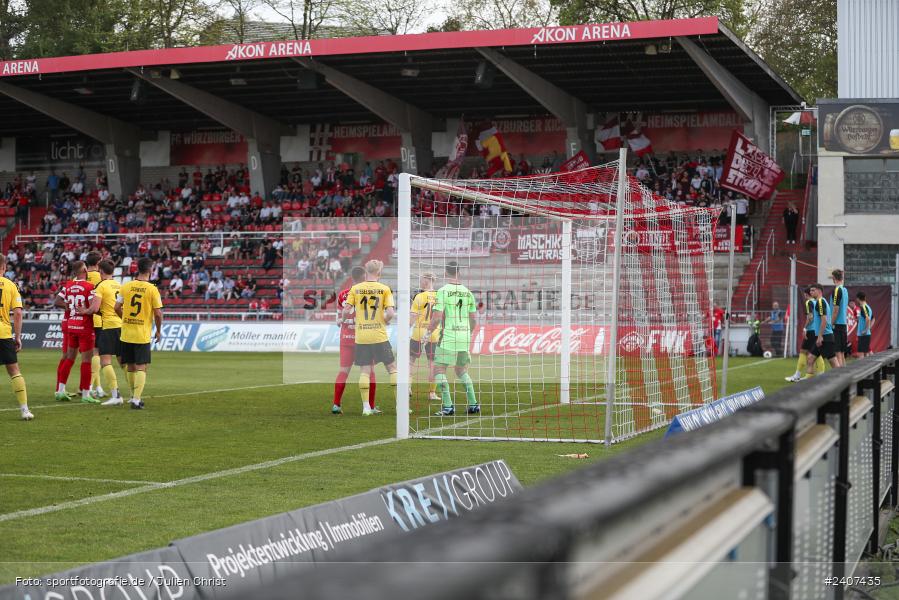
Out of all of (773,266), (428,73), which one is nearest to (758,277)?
(773,266)

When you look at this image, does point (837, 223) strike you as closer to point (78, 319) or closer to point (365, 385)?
point (365, 385)

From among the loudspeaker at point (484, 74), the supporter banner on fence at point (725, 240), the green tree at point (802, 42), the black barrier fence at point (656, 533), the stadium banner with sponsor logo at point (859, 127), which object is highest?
the green tree at point (802, 42)

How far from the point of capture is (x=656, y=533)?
1801 mm

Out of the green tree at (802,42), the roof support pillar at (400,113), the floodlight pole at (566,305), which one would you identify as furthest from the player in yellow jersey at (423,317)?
the green tree at (802,42)

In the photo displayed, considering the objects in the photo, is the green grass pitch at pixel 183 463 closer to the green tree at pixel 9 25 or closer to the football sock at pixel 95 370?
the football sock at pixel 95 370

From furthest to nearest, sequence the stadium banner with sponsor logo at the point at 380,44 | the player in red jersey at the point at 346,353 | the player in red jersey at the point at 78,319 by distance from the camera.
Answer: the stadium banner with sponsor logo at the point at 380,44 → the player in red jersey at the point at 78,319 → the player in red jersey at the point at 346,353

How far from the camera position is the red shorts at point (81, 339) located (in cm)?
1516

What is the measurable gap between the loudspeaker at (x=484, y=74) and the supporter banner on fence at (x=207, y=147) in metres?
14.1

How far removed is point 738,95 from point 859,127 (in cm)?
386

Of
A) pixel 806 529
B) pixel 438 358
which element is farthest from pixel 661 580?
pixel 438 358

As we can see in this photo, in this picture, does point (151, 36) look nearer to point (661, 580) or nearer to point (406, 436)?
point (406, 436)

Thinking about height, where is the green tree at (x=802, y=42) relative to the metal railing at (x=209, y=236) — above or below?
above

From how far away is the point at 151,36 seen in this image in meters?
54.4

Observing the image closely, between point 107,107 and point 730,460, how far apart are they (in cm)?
4367
